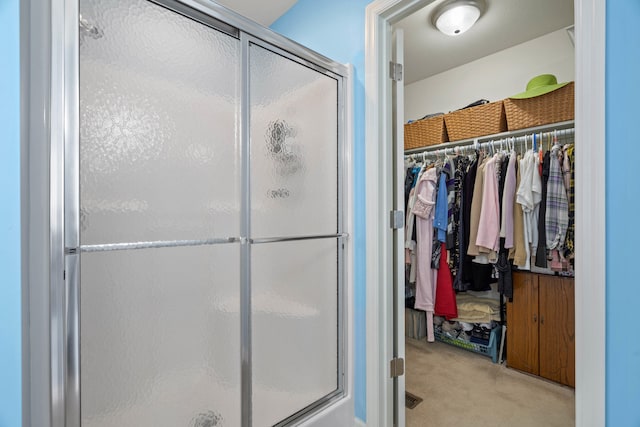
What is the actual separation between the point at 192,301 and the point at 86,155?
57 cm

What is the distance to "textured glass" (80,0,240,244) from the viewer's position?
0.89 meters

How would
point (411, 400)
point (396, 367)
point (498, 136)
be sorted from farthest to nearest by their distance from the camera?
point (498, 136)
point (411, 400)
point (396, 367)

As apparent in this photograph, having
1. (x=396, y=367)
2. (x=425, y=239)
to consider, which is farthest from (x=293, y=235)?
(x=425, y=239)

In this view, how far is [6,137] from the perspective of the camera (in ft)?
2.81

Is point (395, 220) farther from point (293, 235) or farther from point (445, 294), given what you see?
point (445, 294)

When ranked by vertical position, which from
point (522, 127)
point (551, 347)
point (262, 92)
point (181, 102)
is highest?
point (522, 127)

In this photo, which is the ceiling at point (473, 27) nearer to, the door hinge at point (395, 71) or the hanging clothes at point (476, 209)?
the door hinge at point (395, 71)

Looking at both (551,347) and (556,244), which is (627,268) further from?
(551,347)

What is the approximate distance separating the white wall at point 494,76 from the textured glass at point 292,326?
2389 millimetres

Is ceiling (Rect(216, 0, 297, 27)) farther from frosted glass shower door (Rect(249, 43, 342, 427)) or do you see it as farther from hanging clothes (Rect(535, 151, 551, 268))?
hanging clothes (Rect(535, 151, 551, 268))

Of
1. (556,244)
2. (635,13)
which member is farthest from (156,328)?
(556,244)

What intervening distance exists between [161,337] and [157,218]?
1.33 ft

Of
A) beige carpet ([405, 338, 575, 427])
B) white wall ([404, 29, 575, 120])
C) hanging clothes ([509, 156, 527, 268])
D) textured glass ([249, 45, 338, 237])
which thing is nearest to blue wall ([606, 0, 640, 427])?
textured glass ([249, 45, 338, 237])

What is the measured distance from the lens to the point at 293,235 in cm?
142
